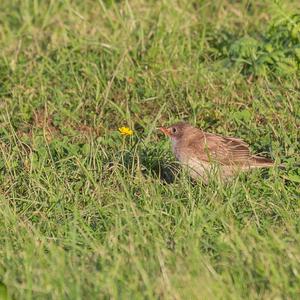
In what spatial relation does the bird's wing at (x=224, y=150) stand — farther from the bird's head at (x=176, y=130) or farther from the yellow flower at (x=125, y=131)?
the yellow flower at (x=125, y=131)

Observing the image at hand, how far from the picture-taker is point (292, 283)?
5.39 m

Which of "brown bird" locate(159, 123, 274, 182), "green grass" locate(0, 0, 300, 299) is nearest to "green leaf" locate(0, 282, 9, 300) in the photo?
"green grass" locate(0, 0, 300, 299)

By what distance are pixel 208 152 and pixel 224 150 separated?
Answer: 24cm

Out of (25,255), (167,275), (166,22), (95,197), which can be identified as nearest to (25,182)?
(95,197)

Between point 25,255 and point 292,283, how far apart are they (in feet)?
4.97

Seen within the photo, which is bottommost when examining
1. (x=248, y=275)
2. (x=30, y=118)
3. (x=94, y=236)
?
(x=30, y=118)

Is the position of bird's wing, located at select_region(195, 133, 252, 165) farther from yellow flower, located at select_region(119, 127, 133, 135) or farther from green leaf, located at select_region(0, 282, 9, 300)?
green leaf, located at select_region(0, 282, 9, 300)

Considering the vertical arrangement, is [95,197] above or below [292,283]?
below

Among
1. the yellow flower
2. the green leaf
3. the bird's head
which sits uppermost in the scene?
the green leaf

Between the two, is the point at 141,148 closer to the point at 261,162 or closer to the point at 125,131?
the point at 125,131

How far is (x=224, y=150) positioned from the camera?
7867 mm

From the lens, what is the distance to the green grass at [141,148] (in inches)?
216

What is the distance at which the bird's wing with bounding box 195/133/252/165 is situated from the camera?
7.78 meters

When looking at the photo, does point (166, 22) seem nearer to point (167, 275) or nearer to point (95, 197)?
point (95, 197)
